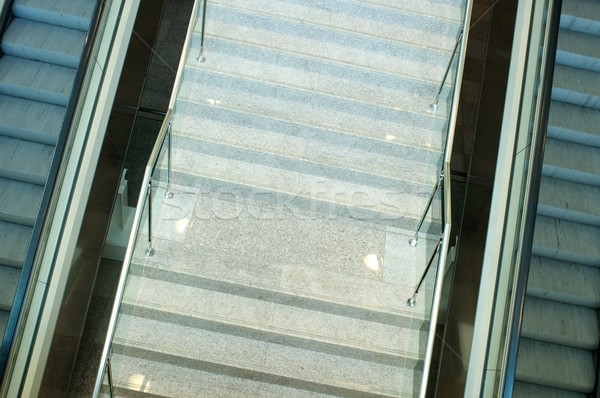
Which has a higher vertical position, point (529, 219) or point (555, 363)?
point (529, 219)

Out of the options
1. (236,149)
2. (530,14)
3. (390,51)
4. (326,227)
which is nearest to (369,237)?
(326,227)

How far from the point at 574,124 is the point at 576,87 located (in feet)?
1.08

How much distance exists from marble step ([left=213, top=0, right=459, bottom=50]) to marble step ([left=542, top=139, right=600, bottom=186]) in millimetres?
1444

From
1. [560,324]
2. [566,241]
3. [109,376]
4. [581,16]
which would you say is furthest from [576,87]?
[109,376]

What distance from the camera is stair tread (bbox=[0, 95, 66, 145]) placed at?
18.4 feet

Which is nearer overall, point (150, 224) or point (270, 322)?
point (150, 224)

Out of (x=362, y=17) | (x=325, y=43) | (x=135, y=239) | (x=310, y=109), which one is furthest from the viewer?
(x=362, y=17)

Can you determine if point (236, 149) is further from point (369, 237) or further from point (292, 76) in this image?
point (369, 237)

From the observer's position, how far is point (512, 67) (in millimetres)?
5828

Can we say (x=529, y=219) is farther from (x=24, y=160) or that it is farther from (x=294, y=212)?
(x=24, y=160)

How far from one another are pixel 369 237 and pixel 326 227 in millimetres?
365

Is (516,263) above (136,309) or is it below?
above

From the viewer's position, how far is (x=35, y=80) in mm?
5793

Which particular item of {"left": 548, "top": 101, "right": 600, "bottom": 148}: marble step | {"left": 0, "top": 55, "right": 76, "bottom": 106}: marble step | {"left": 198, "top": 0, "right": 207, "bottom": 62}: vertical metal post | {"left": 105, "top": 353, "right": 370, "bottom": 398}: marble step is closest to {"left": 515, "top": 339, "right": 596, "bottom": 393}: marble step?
{"left": 105, "top": 353, "right": 370, "bottom": 398}: marble step
